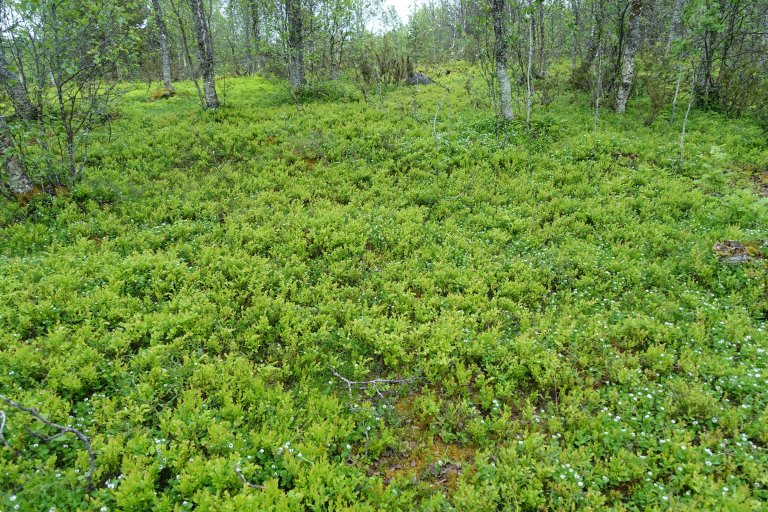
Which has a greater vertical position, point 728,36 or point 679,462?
point 728,36

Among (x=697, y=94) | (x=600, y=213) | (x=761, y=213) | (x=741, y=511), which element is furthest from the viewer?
(x=697, y=94)

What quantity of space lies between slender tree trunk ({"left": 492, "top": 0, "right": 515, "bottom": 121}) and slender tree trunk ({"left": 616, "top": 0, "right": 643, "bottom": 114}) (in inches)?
183

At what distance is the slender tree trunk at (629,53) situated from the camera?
580 inches

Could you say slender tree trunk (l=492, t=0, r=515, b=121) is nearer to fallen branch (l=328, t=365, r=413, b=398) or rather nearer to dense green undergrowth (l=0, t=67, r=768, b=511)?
dense green undergrowth (l=0, t=67, r=768, b=511)

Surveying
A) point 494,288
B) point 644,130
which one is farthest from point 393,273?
point 644,130

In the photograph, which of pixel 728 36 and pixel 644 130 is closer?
pixel 644 130

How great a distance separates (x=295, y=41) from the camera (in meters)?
20.0

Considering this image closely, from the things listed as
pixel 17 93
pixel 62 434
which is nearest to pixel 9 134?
pixel 17 93

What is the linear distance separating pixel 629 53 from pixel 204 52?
55.0 feet

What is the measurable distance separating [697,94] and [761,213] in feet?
34.6

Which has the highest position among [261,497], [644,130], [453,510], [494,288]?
[644,130]

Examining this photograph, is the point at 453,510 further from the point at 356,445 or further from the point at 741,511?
the point at 741,511

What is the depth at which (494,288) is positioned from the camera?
7.68m

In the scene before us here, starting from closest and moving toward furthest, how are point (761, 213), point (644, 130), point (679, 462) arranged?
point (679, 462) → point (761, 213) → point (644, 130)
